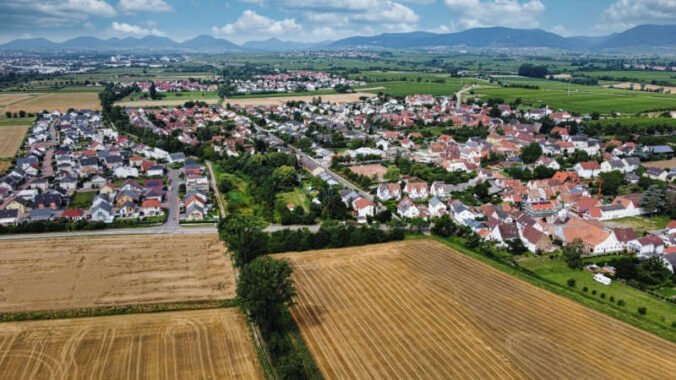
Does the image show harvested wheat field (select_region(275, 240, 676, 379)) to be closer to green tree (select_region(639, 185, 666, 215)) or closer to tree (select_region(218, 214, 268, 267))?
tree (select_region(218, 214, 268, 267))

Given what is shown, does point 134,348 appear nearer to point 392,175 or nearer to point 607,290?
point 607,290

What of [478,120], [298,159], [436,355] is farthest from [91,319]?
[478,120]

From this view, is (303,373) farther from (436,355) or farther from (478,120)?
(478,120)

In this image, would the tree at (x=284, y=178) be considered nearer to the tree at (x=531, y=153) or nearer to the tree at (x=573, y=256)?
the tree at (x=573, y=256)

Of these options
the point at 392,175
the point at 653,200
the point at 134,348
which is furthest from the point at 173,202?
the point at 653,200

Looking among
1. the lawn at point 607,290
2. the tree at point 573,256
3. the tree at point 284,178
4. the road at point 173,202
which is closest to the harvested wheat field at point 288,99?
the road at point 173,202
